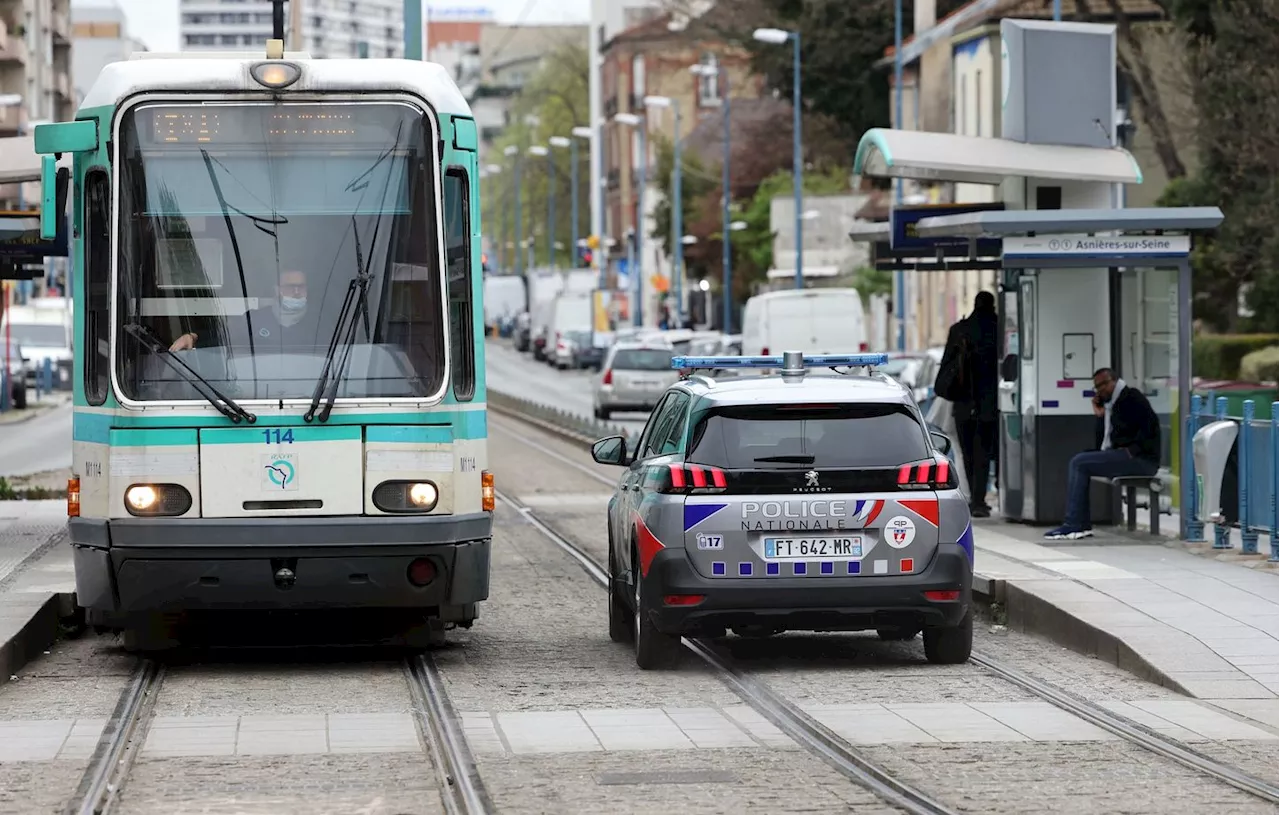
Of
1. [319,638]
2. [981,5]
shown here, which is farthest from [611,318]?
[319,638]

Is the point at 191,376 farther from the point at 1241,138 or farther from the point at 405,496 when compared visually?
the point at 1241,138

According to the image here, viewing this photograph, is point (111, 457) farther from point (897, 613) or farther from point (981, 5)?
point (981, 5)

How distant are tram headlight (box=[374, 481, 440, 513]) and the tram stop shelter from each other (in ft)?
24.9

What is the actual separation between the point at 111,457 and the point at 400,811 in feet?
14.5

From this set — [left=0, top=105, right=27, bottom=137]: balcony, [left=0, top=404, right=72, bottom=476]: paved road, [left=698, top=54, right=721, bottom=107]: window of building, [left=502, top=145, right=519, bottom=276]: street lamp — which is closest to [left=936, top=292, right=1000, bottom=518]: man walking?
[left=0, top=404, right=72, bottom=476]: paved road

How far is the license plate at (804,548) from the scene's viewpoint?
41.3ft

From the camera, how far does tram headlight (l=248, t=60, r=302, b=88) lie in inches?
505

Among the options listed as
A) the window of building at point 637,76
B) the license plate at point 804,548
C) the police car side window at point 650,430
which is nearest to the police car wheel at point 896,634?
the license plate at point 804,548

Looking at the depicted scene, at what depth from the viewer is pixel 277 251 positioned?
42.0ft

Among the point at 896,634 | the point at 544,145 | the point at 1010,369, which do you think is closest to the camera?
the point at 896,634

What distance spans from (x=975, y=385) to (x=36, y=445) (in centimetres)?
2544

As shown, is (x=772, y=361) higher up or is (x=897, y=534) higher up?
Result: (x=772, y=361)

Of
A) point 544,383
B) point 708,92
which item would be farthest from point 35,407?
point 708,92

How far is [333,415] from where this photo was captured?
12.6m
